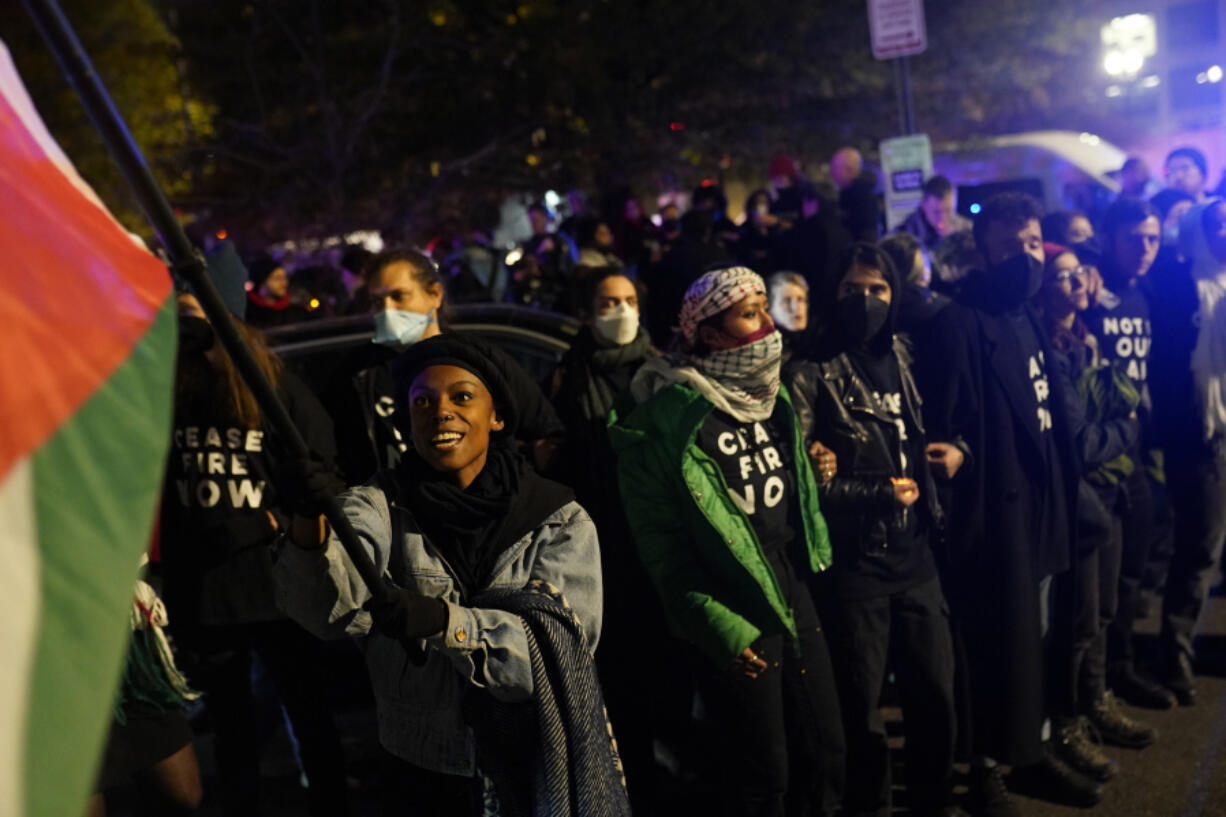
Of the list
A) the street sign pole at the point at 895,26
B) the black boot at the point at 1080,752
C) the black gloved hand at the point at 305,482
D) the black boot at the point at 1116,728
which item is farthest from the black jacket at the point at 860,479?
the street sign pole at the point at 895,26

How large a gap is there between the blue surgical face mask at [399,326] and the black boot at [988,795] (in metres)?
2.65

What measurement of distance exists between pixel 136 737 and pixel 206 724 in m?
2.34

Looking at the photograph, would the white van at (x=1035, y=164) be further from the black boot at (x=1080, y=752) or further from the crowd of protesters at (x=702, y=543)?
the black boot at (x=1080, y=752)

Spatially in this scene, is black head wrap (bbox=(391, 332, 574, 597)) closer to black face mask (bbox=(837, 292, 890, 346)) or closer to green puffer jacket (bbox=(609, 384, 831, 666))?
green puffer jacket (bbox=(609, 384, 831, 666))

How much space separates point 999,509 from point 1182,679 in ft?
6.11

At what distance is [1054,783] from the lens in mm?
4875

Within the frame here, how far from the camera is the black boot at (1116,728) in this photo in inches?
207

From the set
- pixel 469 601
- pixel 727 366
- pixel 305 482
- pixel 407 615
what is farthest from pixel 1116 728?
pixel 305 482

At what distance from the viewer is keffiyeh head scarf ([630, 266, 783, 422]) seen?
4.04 meters

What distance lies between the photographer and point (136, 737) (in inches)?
146

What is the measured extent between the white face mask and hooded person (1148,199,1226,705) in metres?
2.96

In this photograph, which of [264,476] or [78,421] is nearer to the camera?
[78,421]

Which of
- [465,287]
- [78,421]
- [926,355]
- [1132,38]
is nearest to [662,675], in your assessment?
[926,355]

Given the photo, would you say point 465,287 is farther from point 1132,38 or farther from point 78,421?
point 1132,38
